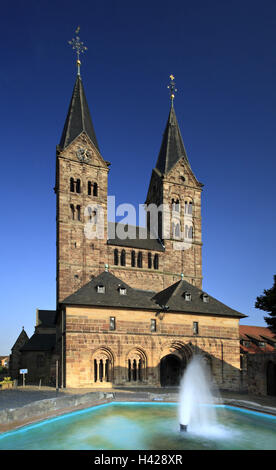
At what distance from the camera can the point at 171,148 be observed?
59.7 meters

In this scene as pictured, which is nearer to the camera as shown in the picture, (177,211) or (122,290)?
(122,290)

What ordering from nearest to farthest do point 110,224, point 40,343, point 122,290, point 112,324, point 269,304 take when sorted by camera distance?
point 269,304, point 112,324, point 122,290, point 110,224, point 40,343

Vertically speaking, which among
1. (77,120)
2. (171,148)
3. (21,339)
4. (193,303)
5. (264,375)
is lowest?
(21,339)

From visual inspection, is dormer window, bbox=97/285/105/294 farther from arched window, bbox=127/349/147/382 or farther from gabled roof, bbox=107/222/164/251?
gabled roof, bbox=107/222/164/251

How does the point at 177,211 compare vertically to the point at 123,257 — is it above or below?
above

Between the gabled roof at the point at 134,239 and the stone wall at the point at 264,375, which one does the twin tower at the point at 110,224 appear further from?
the stone wall at the point at 264,375

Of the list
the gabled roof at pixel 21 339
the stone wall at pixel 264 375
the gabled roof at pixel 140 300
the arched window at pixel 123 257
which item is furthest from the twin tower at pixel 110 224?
the gabled roof at pixel 21 339

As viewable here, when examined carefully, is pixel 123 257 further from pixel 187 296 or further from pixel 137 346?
pixel 137 346

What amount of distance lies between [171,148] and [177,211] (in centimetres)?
1163

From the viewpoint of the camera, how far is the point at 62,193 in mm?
46719

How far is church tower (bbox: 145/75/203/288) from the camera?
170ft

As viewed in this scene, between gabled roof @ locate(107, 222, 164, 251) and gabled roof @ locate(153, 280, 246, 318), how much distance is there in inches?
451

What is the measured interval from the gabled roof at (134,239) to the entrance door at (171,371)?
16930mm

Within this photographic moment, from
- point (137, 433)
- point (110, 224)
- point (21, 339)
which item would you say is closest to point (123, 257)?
point (110, 224)
